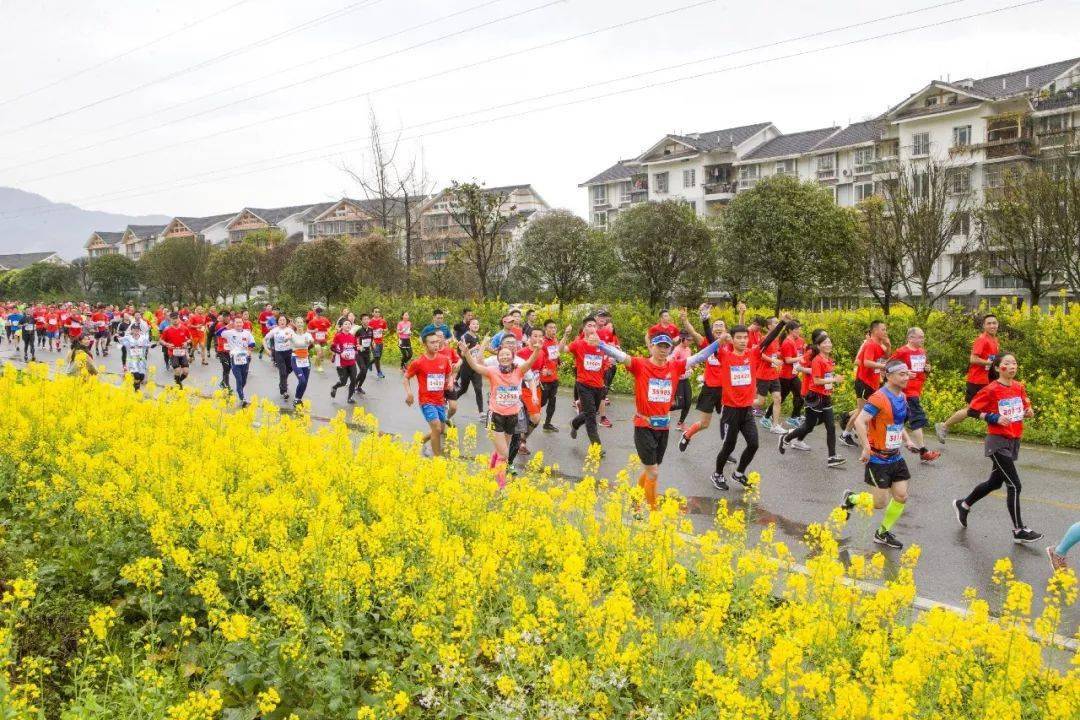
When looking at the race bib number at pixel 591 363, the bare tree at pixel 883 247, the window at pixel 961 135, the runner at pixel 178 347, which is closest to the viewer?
the race bib number at pixel 591 363

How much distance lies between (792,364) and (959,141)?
40.3 m

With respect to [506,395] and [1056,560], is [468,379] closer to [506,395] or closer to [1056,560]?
[506,395]

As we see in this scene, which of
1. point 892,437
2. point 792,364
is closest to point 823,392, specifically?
point 792,364

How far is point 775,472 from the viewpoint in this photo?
37.5 ft

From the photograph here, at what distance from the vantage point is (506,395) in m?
9.94

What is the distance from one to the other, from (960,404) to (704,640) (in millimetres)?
12201

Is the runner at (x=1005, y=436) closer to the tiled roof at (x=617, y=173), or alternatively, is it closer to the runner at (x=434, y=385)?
the runner at (x=434, y=385)

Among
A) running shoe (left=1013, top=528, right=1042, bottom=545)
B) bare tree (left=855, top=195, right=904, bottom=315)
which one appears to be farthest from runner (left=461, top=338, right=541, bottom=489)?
bare tree (left=855, top=195, right=904, bottom=315)

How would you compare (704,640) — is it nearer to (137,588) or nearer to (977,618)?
(977,618)

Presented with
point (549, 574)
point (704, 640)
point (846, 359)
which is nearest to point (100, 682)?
point (549, 574)

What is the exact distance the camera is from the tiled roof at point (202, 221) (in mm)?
107438

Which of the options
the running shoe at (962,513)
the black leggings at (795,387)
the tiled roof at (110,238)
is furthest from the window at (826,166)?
the tiled roof at (110,238)

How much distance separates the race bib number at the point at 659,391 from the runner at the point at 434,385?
3144 mm

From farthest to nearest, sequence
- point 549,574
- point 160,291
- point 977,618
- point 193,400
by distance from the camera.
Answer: point 160,291 < point 193,400 < point 549,574 < point 977,618
